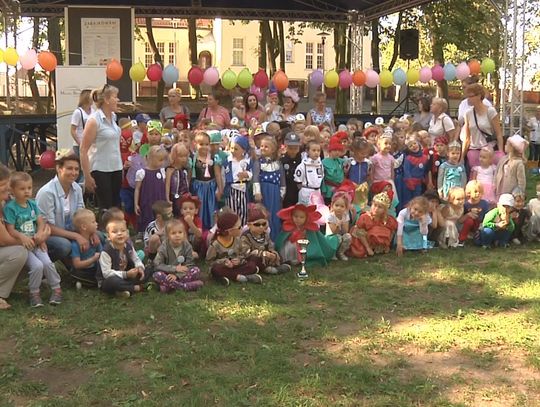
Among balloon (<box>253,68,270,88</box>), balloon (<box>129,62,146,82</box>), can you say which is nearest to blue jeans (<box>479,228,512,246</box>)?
balloon (<box>253,68,270,88</box>)

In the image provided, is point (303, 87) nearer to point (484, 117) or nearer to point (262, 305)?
point (484, 117)

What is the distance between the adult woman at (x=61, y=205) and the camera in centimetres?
489

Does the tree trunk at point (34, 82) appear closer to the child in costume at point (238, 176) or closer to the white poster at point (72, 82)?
the white poster at point (72, 82)

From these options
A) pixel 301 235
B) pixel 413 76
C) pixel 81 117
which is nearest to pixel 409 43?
pixel 413 76

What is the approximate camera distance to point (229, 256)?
5297 mm

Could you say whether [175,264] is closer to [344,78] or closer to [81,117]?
[81,117]

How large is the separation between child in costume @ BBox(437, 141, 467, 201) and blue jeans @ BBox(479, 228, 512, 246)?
2.08 ft

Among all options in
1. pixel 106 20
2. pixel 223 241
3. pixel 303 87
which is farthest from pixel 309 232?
pixel 303 87

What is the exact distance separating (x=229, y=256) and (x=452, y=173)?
2.89 meters

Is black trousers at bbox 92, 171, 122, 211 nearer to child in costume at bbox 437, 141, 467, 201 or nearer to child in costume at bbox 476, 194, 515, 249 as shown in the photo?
child in costume at bbox 437, 141, 467, 201

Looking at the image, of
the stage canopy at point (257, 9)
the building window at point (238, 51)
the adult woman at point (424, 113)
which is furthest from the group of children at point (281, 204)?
the building window at point (238, 51)

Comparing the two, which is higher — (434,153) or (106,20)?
(106,20)

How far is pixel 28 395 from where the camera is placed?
10.4 ft

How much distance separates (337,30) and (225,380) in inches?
740
